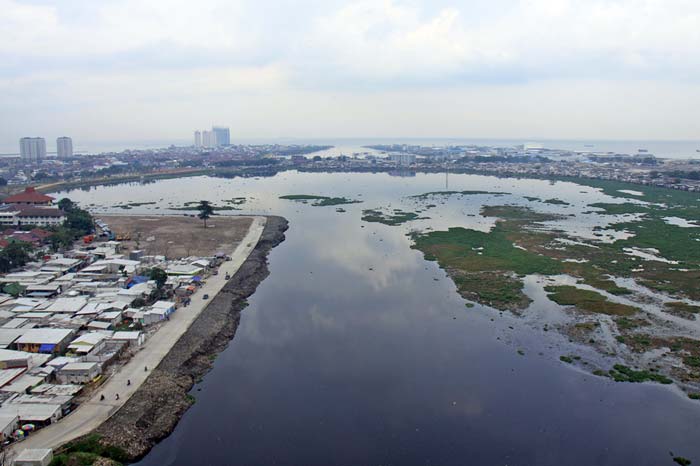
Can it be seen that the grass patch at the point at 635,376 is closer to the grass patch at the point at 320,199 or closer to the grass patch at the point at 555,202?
the grass patch at the point at 320,199

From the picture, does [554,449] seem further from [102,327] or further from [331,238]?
Answer: [331,238]

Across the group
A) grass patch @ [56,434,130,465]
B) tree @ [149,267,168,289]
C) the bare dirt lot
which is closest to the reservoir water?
grass patch @ [56,434,130,465]

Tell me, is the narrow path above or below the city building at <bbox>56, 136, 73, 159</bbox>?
below

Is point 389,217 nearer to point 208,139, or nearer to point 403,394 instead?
point 403,394

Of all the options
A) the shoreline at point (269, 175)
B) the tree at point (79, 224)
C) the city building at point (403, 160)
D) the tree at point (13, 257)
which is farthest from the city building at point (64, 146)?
the tree at point (13, 257)

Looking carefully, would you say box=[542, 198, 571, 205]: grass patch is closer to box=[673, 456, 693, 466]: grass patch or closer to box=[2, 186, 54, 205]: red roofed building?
box=[673, 456, 693, 466]: grass patch

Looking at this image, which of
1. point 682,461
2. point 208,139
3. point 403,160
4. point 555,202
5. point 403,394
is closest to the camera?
point 682,461

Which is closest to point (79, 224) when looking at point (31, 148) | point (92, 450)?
point (92, 450)
